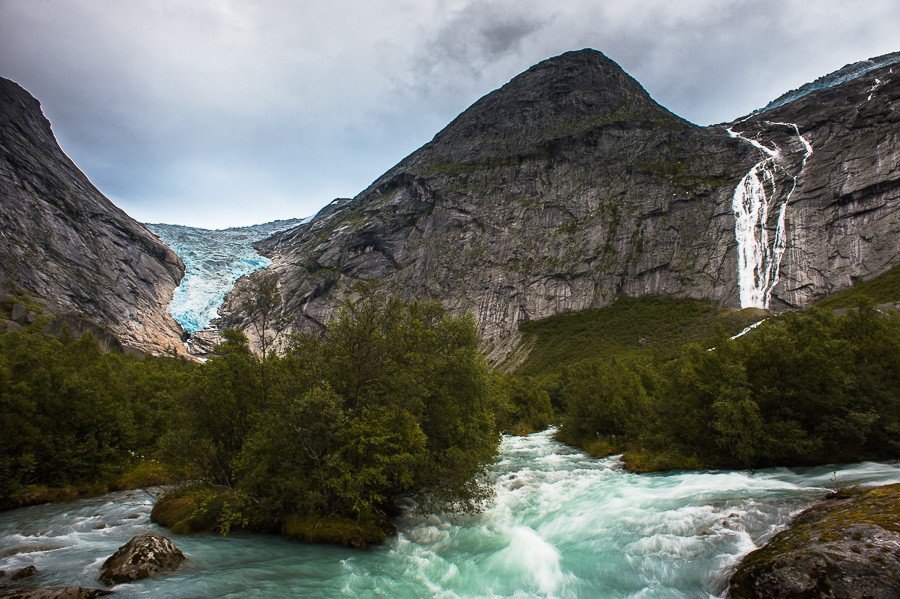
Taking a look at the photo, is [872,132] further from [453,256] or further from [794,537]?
[794,537]

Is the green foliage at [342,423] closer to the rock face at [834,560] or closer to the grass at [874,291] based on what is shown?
the rock face at [834,560]

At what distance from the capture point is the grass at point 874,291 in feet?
287

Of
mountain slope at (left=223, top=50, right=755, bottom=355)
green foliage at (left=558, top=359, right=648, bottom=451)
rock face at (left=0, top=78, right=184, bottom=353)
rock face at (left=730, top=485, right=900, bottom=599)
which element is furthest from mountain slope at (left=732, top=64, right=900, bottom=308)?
rock face at (left=0, top=78, right=184, bottom=353)

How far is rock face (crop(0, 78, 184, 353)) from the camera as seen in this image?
12312 centimetres

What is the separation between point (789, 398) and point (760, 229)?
127 m

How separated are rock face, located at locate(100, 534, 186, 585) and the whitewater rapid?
0.46 metres

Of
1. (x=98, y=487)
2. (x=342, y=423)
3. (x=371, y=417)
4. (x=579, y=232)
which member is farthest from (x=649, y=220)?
(x=98, y=487)

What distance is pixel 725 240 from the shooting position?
13338 centimetres

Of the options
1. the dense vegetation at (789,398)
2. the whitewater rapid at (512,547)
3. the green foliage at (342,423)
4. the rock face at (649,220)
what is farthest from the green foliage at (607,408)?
the rock face at (649,220)

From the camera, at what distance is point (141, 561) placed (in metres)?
14.3

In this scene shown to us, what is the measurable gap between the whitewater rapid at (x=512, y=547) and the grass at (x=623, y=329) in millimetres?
86885

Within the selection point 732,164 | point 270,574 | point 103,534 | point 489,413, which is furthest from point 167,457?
point 732,164

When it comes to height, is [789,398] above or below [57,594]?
above

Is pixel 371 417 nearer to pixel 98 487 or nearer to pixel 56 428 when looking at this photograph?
pixel 98 487
